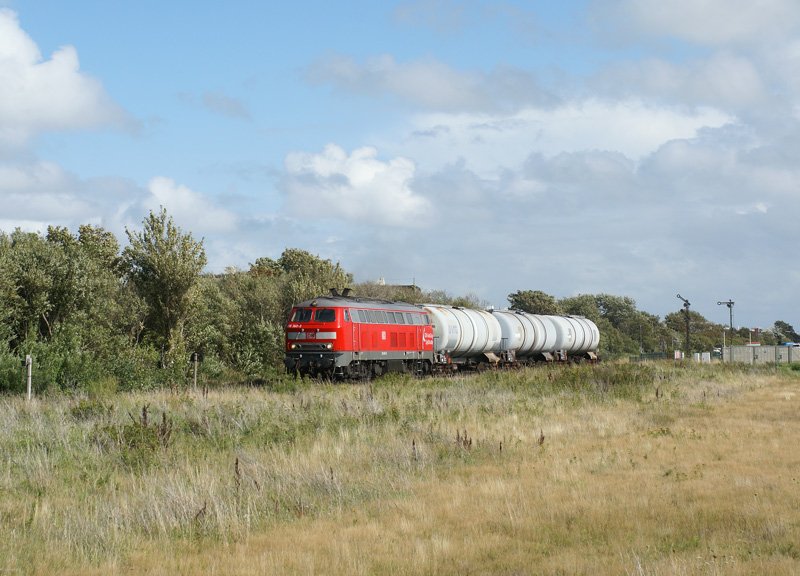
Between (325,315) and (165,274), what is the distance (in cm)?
1153

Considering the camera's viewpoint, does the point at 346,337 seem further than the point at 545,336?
No

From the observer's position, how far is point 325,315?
34625 mm

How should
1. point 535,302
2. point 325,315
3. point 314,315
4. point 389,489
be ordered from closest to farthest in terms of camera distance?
point 389,489
point 325,315
point 314,315
point 535,302

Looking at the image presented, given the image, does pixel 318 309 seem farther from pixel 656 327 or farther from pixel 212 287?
pixel 656 327

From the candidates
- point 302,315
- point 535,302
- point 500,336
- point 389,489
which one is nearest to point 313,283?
point 500,336

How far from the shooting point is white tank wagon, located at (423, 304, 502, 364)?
143 feet

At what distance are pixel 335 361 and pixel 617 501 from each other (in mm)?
21114

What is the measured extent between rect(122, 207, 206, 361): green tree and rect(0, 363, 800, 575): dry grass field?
637 inches

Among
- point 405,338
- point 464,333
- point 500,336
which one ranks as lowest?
point 405,338

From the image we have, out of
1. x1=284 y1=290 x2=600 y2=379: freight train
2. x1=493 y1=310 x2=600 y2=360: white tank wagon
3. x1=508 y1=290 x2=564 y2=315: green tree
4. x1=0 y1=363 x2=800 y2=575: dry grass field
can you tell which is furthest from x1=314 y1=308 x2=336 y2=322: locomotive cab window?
x1=508 y1=290 x2=564 y2=315: green tree

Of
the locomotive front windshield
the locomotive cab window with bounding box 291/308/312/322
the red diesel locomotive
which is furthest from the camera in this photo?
the locomotive cab window with bounding box 291/308/312/322

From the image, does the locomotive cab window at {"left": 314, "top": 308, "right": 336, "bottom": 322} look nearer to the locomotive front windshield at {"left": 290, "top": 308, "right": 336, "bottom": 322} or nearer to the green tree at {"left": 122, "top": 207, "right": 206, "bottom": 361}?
the locomotive front windshield at {"left": 290, "top": 308, "right": 336, "bottom": 322}

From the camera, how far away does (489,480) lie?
605 inches

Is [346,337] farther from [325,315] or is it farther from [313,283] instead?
[313,283]
